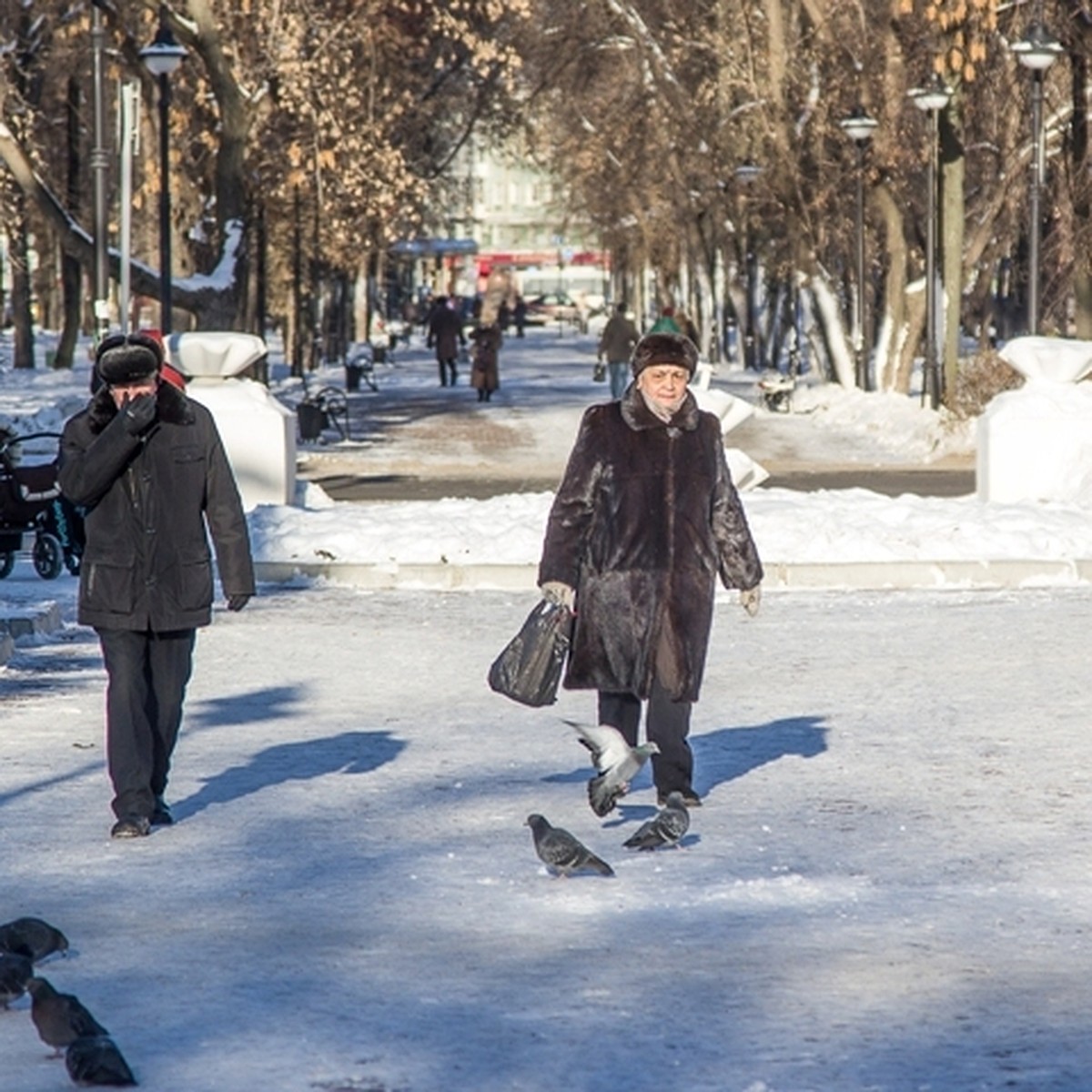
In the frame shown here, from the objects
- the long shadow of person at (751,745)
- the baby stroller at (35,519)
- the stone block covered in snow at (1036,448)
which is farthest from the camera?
the stone block covered in snow at (1036,448)

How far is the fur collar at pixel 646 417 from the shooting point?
29.0 ft

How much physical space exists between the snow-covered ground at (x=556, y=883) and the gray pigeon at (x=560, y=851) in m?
0.12

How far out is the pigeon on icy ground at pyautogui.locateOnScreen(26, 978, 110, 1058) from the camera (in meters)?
5.77

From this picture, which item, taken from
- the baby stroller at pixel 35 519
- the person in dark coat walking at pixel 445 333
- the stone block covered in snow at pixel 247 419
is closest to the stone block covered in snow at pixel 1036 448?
the stone block covered in snow at pixel 247 419

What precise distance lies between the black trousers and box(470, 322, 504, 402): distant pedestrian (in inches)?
1477

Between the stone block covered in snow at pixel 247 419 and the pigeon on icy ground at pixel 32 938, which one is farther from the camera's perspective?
the stone block covered in snow at pixel 247 419

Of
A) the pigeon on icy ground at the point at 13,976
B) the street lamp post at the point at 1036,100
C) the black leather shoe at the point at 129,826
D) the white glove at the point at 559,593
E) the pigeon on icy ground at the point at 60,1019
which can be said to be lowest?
the black leather shoe at the point at 129,826

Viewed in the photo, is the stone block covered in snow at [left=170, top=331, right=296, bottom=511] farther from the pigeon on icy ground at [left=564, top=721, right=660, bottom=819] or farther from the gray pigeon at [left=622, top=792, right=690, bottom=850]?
the gray pigeon at [left=622, top=792, right=690, bottom=850]

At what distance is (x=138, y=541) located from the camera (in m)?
8.80

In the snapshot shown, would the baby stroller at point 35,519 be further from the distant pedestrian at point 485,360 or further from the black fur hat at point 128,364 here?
the distant pedestrian at point 485,360

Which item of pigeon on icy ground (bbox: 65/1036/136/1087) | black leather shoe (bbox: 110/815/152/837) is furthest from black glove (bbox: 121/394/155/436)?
pigeon on icy ground (bbox: 65/1036/136/1087)

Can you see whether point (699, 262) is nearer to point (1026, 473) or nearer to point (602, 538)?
point (1026, 473)

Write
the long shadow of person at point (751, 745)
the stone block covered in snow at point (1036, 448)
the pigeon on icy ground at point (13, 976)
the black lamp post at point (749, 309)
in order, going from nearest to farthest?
the pigeon on icy ground at point (13, 976) < the long shadow of person at point (751, 745) < the stone block covered in snow at point (1036, 448) < the black lamp post at point (749, 309)

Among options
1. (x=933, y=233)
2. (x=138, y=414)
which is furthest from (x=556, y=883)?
(x=933, y=233)
